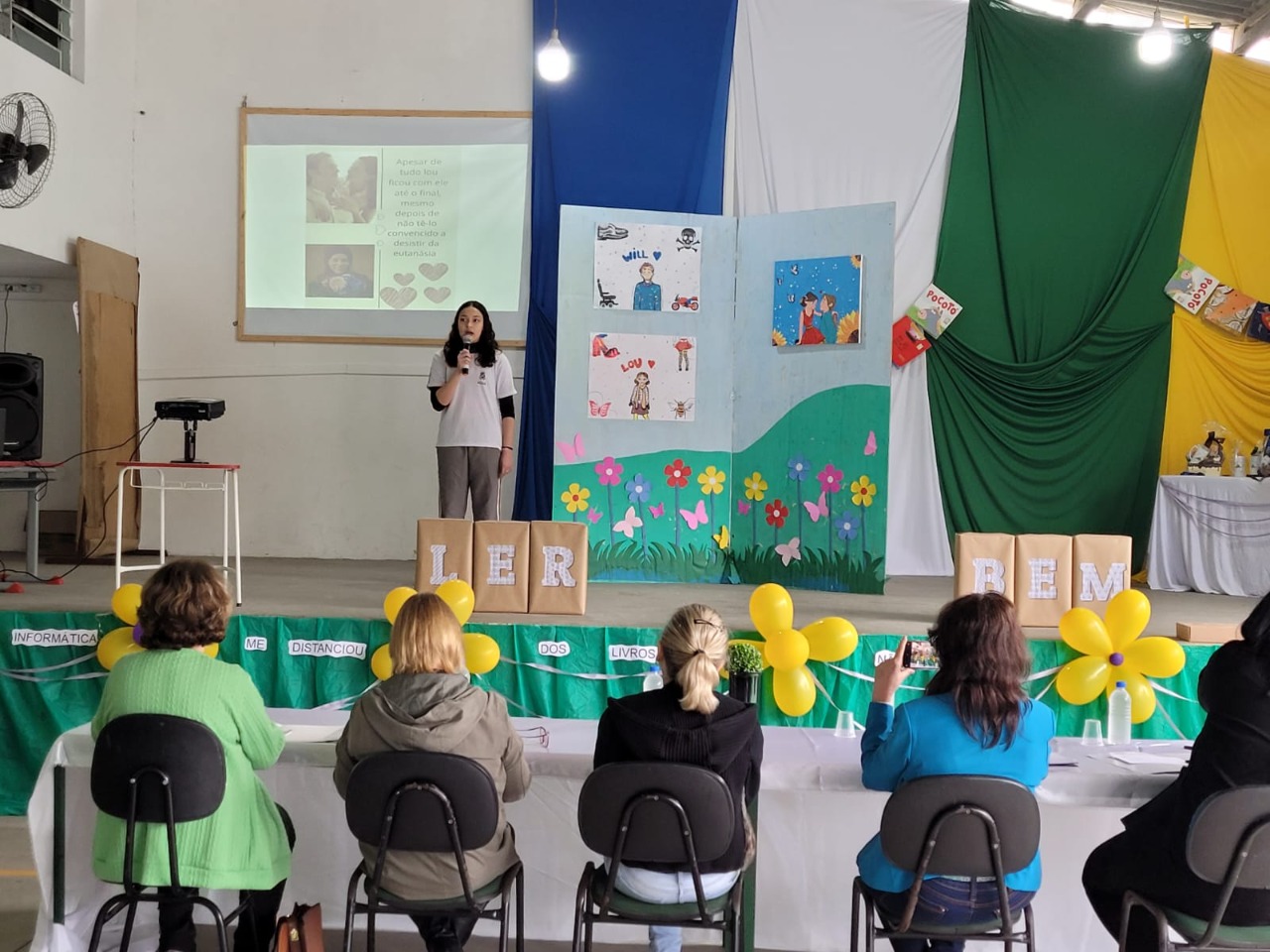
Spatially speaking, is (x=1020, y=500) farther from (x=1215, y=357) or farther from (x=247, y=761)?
(x=247, y=761)

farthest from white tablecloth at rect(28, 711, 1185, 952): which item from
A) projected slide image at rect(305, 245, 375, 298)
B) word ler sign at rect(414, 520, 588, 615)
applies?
projected slide image at rect(305, 245, 375, 298)

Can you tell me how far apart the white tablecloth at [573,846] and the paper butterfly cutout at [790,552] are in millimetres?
2805

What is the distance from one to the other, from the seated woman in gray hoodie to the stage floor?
6.30ft

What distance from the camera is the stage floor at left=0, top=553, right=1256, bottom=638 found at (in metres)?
4.38

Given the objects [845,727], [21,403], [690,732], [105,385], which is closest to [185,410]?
[21,403]

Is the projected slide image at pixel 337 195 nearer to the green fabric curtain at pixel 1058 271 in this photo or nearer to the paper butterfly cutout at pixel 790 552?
the paper butterfly cutout at pixel 790 552

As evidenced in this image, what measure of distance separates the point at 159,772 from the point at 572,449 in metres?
3.93

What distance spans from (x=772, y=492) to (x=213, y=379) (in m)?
3.55

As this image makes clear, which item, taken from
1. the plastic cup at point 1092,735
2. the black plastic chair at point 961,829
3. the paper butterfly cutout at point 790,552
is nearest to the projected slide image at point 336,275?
the paper butterfly cutout at point 790,552

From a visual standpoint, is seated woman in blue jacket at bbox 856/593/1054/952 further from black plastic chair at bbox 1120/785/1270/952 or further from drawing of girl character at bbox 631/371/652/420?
drawing of girl character at bbox 631/371/652/420

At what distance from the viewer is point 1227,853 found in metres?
2.01

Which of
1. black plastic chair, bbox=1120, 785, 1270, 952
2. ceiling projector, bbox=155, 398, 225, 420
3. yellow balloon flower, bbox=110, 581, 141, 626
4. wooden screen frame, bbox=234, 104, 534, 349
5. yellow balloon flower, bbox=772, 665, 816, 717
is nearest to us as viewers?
black plastic chair, bbox=1120, 785, 1270, 952

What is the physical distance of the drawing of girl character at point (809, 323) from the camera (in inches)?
227

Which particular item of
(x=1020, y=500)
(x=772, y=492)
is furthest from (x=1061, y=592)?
(x=1020, y=500)
